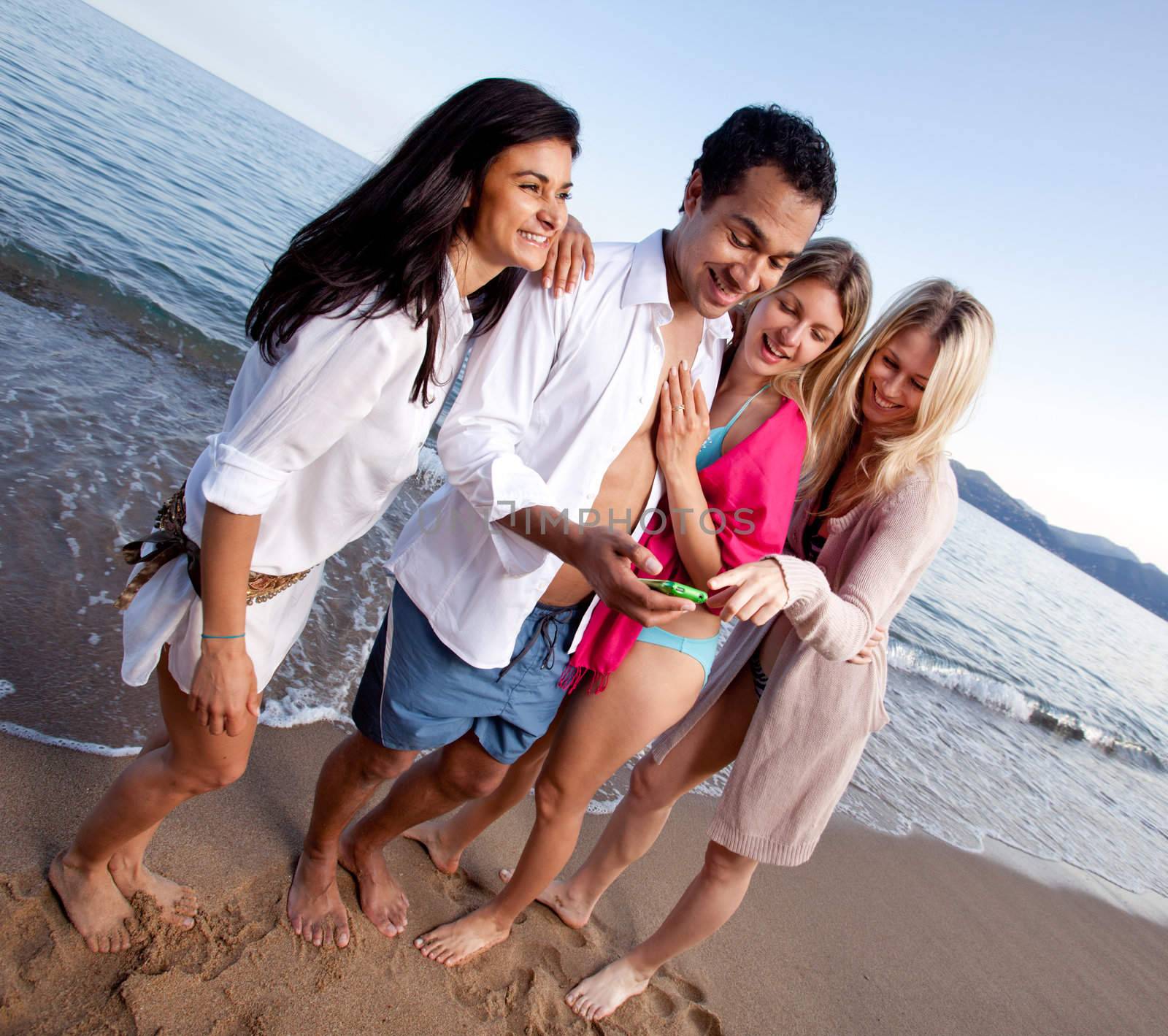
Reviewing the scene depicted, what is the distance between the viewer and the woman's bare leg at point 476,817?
2.92 m

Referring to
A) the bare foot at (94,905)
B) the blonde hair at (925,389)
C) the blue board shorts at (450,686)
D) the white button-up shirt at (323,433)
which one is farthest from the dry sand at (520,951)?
the blonde hair at (925,389)

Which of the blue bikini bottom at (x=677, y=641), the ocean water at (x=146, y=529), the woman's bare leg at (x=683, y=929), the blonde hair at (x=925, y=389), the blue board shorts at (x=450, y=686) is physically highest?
the blonde hair at (x=925, y=389)

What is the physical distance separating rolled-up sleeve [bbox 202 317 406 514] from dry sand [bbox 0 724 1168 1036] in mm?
1371

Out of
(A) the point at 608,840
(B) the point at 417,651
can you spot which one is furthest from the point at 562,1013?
(B) the point at 417,651

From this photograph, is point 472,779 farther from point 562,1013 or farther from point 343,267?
point 343,267

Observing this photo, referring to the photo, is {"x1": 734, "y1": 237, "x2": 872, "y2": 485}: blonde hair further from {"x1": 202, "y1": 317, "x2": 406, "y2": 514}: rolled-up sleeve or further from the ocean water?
the ocean water

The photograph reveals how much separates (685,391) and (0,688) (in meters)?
2.73

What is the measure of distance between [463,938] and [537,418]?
5.60 ft

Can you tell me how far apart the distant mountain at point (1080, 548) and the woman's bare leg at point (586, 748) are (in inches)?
2070

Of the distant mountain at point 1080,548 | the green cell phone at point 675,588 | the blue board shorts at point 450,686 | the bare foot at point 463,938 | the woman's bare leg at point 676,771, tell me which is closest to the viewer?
the green cell phone at point 675,588

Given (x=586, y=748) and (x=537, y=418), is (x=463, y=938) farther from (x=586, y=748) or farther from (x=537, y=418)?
(x=537, y=418)

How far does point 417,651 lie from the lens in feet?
7.55

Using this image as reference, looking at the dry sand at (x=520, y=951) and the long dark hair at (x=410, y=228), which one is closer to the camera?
the long dark hair at (x=410, y=228)

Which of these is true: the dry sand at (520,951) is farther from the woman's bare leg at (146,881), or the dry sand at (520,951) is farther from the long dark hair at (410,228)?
the long dark hair at (410,228)
